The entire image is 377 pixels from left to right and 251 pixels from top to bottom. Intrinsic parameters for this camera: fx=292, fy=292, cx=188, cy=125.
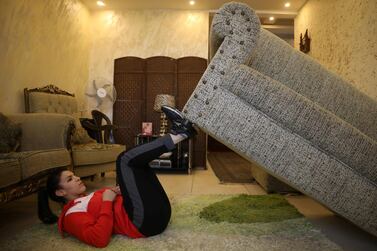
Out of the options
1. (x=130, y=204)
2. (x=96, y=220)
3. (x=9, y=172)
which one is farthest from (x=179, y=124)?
(x=9, y=172)

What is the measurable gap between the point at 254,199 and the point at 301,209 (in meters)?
0.39

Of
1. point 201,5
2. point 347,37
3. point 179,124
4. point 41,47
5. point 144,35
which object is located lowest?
point 179,124

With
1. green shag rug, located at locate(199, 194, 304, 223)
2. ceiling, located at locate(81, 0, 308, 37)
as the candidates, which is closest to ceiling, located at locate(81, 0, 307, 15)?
ceiling, located at locate(81, 0, 308, 37)

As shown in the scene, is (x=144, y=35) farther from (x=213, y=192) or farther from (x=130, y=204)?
(x=130, y=204)

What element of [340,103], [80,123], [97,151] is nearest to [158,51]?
[80,123]

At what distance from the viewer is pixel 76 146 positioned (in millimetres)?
3145

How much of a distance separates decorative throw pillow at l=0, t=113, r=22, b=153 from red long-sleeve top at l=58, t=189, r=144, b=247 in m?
1.04

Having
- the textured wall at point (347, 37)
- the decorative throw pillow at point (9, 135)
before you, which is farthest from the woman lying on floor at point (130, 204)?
the textured wall at point (347, 37)

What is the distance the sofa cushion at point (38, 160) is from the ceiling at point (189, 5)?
3.13m

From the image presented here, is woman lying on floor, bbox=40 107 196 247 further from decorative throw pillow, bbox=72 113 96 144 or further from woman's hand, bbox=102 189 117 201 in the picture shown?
decorative throw pillow, bbox=72 113 96 144

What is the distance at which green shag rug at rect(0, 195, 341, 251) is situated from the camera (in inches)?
63.6

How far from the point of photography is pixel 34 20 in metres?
3.46

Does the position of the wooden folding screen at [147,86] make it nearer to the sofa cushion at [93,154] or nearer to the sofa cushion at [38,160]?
the sofa cushion at [93,154]

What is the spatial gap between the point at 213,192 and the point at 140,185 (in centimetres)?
154
